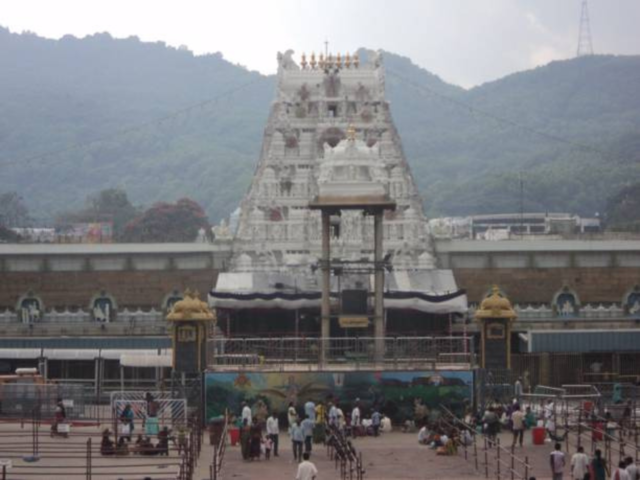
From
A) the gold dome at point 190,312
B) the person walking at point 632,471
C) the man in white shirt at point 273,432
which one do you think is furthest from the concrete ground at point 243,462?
the gold dome at point 190,312

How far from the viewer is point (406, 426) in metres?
40.4

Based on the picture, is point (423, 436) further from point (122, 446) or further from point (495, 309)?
point (122, 446)

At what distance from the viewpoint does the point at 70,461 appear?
32.7 m

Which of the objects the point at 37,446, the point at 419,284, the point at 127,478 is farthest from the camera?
the point at 419,284

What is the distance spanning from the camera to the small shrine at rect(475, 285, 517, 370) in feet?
139

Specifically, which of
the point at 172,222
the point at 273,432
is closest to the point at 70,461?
the point at 273,432

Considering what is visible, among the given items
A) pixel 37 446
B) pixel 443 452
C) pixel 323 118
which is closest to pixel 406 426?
pixel 443 452

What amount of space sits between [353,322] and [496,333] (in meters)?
5.31

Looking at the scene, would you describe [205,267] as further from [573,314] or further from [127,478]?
[127,478]

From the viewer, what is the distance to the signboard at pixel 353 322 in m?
46.1

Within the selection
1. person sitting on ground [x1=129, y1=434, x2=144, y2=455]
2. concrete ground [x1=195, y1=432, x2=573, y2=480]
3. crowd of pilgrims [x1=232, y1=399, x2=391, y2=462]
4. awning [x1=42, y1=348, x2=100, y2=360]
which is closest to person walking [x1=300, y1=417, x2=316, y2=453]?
crowd of pilgrims [x1=232, y1=399, x2=391, y2=462]

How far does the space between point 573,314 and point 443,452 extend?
3389 centimetres

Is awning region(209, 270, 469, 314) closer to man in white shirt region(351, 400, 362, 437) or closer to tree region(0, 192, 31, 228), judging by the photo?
man in white shirt region(351, 400, 362, 437)

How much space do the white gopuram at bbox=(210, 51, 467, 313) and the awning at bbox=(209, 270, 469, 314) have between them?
5cm
